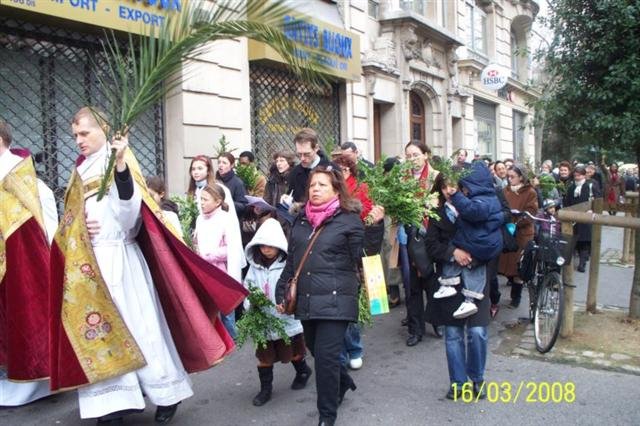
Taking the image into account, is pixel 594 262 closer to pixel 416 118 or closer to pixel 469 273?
pixel 469 273

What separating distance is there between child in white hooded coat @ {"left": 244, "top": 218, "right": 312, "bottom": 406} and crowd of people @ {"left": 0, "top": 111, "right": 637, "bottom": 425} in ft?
0.03

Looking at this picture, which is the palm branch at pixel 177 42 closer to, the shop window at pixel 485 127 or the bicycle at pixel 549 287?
Result: the bicycle at pixel 549 287

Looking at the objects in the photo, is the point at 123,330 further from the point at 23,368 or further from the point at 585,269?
the point at 585,269

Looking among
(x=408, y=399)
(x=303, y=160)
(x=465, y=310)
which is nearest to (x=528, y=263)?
(x=465, y=310)

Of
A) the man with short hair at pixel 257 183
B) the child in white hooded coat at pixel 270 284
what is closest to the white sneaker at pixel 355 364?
Answer: the child in white hooded coat at pixel 270 284

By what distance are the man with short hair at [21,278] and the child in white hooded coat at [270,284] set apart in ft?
4.75

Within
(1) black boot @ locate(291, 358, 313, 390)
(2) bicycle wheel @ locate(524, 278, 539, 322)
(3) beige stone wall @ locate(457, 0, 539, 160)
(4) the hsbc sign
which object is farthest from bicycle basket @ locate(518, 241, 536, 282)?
(4) the hsbc sign

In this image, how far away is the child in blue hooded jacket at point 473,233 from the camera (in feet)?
14.2

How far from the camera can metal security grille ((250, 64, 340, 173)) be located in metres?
10.7

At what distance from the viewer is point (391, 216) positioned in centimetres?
478

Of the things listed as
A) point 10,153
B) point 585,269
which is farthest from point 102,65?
point 585,269

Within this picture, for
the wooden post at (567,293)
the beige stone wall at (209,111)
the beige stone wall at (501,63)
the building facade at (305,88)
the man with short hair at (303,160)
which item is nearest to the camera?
the man with short hair at (303,160)

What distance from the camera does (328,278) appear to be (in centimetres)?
374
